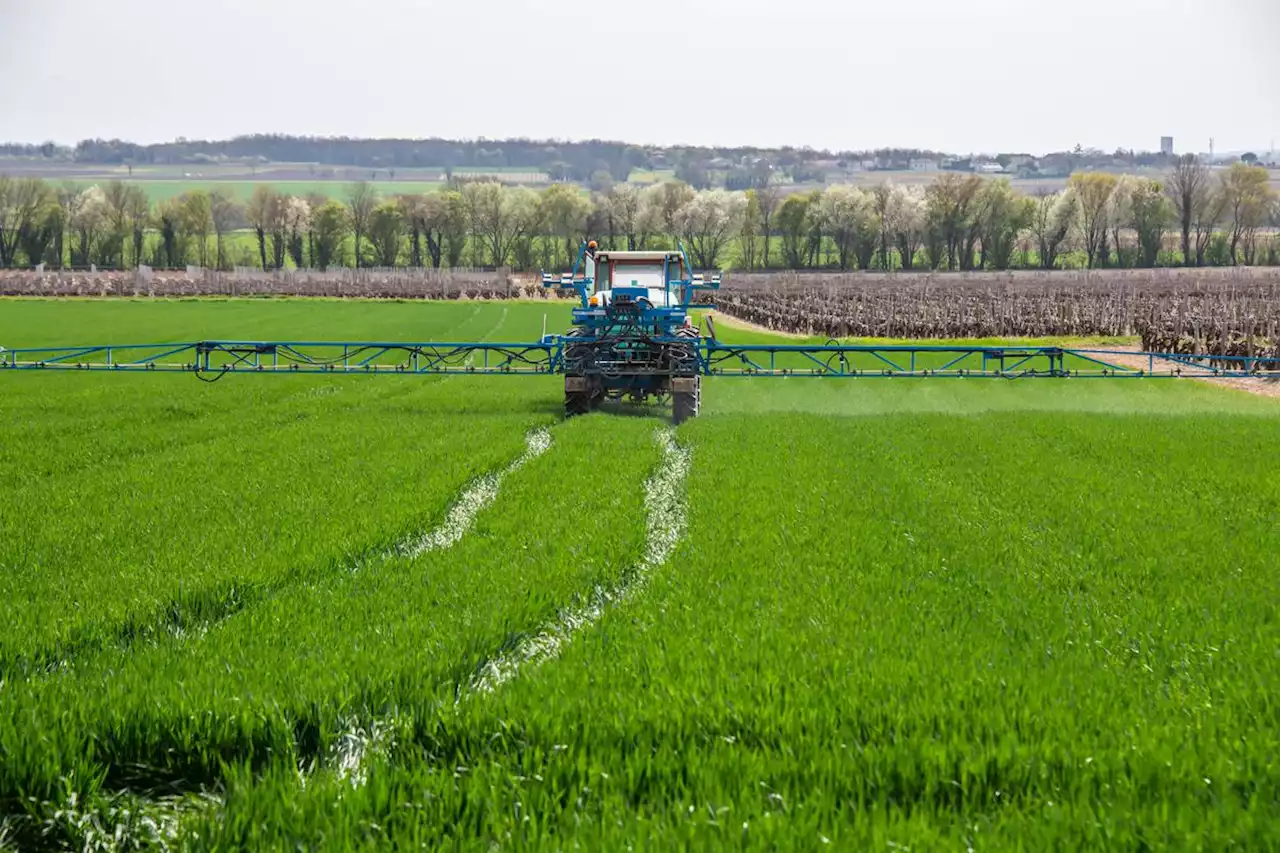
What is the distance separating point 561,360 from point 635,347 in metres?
1.59

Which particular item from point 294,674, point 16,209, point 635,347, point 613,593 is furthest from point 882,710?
point 16,209

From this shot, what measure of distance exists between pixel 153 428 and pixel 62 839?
13.6 metres

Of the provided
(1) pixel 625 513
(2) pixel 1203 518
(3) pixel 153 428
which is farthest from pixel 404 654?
(3) pixel 153 428

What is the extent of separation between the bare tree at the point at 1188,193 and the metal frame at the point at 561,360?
312 ft

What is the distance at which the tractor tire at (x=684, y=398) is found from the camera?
805 inches

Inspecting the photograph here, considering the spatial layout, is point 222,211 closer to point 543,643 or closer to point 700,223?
point 700,223

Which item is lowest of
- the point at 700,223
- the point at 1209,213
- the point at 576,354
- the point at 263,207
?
the point at 576,354

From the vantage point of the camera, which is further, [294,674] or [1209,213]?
[1209,213]

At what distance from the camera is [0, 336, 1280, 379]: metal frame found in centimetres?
2141

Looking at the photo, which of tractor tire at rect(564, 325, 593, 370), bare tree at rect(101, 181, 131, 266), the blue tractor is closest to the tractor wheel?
the blue tractor

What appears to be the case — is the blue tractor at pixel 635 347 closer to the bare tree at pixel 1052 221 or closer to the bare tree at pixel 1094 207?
the bare tree at pixel 1052 221

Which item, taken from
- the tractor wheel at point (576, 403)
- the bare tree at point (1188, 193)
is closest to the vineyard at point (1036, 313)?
the tractor wheel at point (576, 403)

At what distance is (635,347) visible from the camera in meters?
20.7

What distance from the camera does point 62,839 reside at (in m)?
5.18
